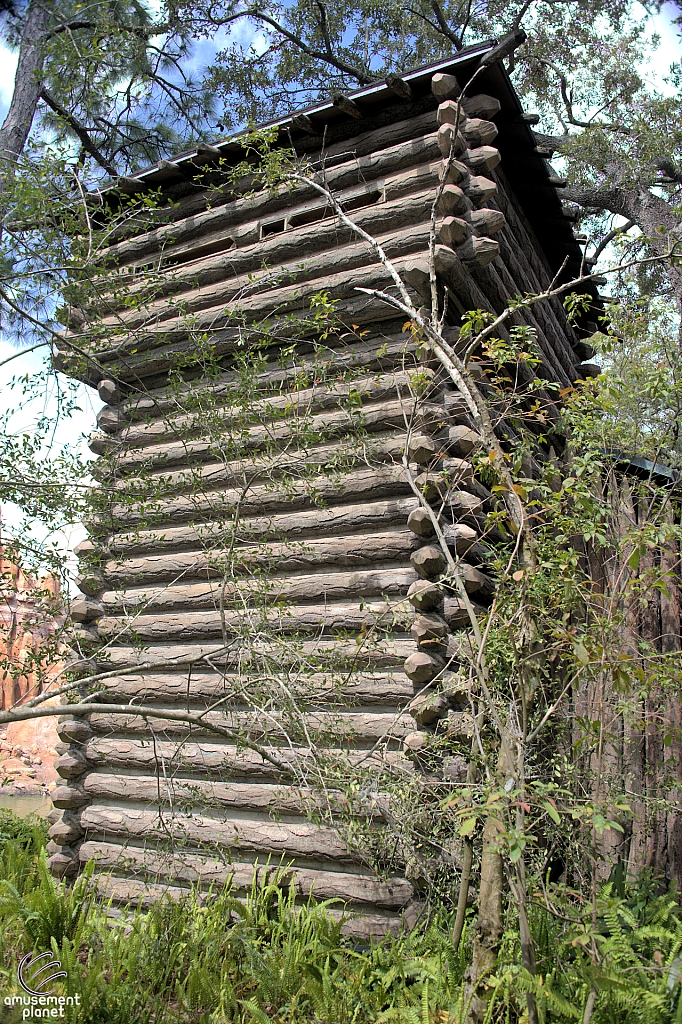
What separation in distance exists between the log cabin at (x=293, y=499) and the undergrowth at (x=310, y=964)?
1.07 feet

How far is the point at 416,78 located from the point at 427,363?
2239 mm

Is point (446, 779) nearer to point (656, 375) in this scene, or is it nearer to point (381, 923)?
point (381, 923)

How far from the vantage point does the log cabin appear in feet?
16.0

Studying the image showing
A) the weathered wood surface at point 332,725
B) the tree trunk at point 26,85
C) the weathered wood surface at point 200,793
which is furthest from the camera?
the tree trunk at point 26,85

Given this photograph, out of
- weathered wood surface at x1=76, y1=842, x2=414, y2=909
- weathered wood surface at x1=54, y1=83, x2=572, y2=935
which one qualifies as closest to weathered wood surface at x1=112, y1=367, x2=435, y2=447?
weathered wood surface at x1=54, y1=83, x2=572, y2=935

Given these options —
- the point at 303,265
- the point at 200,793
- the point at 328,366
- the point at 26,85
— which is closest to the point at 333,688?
the point at 200,793

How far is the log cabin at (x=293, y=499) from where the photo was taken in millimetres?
4887

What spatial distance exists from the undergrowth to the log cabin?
0.33 m

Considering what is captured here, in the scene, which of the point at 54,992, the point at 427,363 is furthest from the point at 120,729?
the point at 427,363

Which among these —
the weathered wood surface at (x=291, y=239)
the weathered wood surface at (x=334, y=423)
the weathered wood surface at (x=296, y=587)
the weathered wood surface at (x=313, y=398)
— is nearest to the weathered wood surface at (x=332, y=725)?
the weathered wood surface at (x=296, y=587)

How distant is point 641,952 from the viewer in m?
4.54

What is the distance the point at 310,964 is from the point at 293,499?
3019mm

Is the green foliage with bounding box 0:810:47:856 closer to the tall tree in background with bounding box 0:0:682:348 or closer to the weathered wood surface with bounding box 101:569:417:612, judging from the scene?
the weathered wood surface with bounding box 101:569:417:612

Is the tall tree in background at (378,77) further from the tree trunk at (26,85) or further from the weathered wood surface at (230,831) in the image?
the weathered wood surface at (230,831)
